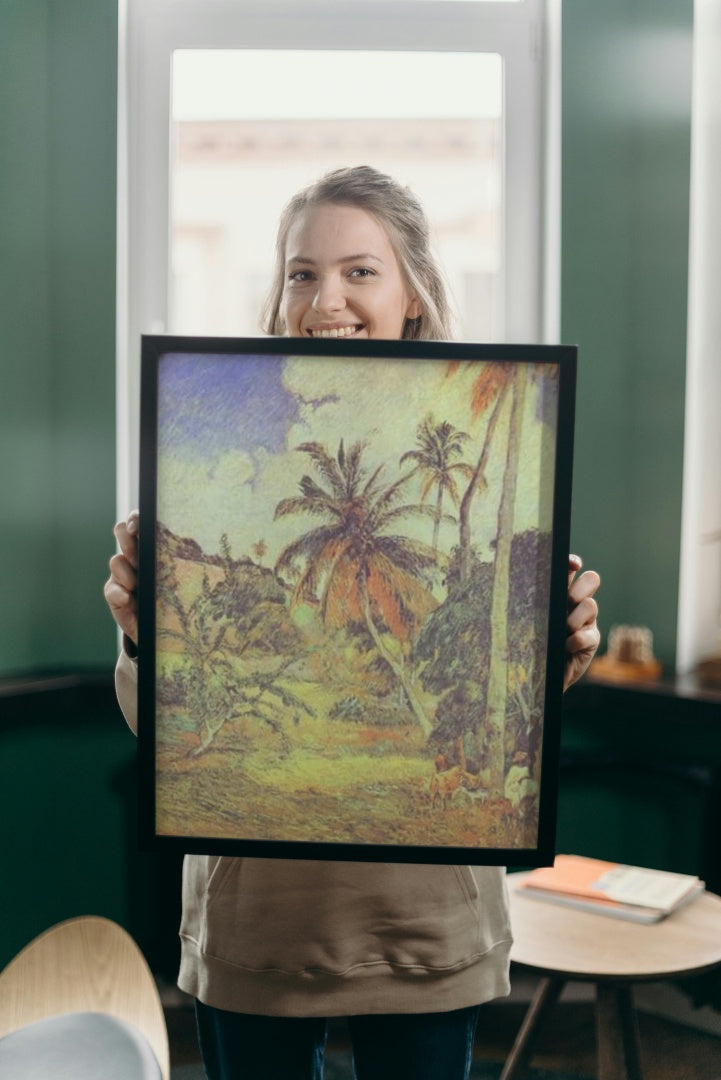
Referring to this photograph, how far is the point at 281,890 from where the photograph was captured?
3.54 ft

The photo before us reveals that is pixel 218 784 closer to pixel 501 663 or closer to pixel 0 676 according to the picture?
pixel 501 663

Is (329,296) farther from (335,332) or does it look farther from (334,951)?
(334,951)

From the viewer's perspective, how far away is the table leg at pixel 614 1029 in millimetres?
1734

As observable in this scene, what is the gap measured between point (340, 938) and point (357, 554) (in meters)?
0.40

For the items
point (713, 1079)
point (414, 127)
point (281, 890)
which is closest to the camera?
point (281, 890)

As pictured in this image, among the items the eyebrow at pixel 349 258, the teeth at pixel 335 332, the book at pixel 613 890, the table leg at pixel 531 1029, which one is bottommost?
the table leg at pixel 531 1029

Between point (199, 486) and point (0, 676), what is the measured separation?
1780 millimetres

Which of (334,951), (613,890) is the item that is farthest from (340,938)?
(613,890)

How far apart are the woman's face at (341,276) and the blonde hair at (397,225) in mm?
15

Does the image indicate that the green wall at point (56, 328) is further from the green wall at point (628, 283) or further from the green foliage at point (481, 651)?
the green foliage at point (481, 651)

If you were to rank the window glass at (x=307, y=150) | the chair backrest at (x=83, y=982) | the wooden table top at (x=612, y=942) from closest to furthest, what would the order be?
the chair backrest at (x=83, y=982) → the wooden table top at (x=612, y=942) → the window glass at (x=307, y=150)

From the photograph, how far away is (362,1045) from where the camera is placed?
1.08 metres

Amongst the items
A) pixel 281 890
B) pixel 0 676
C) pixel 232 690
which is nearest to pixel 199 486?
pixel 232 690

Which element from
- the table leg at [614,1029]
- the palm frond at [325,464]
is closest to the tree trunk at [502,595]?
the palm frond at [325,464]
